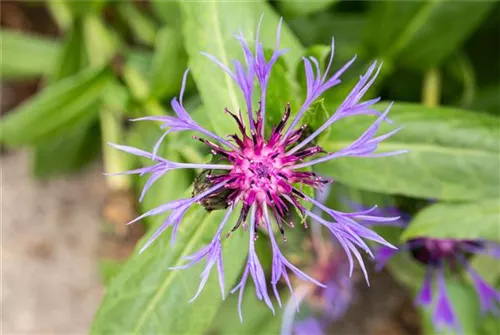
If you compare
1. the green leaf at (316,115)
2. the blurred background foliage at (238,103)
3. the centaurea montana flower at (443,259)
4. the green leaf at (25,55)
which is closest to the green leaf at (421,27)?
the blurred background foliage at (238,103)

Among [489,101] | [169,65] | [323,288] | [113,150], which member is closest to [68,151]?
[113,150]

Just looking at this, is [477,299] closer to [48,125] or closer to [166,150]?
[166,150]

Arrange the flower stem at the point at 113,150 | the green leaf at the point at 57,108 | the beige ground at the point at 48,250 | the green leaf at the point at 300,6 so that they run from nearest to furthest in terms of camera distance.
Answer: the green leaf at the point at 300,6 < the green leaf at the point at 57,108 < the flower stem at the point at 113,150 < the beige ground at the point at 48,250

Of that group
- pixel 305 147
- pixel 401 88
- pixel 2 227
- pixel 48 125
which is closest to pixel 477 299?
pixel 401 88

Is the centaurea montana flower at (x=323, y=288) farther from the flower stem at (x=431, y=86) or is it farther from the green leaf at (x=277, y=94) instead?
the green leaf at (x=277, y=94)

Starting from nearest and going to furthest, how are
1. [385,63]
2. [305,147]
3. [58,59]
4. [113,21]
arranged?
[305,147]
[385,63]
[58,59]
[113,21]

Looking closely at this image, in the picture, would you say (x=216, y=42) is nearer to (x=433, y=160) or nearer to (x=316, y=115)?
(x=316, y=115)
